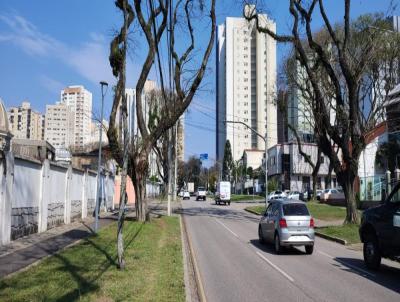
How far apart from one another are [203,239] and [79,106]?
52396 mm

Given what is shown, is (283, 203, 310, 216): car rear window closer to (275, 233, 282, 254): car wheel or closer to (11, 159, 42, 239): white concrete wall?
(275, 233, 282, 254): car wheel

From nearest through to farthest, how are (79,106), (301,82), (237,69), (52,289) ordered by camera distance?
1. (52,289)
2. (301,82)
3. (79,106)
4. (237,69)

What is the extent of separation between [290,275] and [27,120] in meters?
69.1

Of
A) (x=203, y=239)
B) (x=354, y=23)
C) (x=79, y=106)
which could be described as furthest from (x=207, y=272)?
(x=79, y=106)

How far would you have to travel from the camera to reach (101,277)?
10.4m

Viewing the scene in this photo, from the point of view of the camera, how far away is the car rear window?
17.6 m

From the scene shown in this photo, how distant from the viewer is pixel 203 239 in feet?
71.9

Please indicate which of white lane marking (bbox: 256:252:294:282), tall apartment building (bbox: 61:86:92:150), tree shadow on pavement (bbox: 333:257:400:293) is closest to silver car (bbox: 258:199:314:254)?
white lane marking (bbox: 256:252:294:282)

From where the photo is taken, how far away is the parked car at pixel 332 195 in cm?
5081

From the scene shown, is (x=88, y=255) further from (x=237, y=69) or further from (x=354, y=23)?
(x=237, y=69)

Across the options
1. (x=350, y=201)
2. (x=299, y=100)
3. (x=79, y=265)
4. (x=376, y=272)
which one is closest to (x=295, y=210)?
(x=376, y=272)

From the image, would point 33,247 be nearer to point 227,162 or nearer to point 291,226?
point 291,226

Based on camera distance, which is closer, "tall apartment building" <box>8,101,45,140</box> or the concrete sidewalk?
the concrete sidewalk

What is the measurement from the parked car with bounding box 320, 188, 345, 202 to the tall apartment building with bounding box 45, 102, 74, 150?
134 feet
